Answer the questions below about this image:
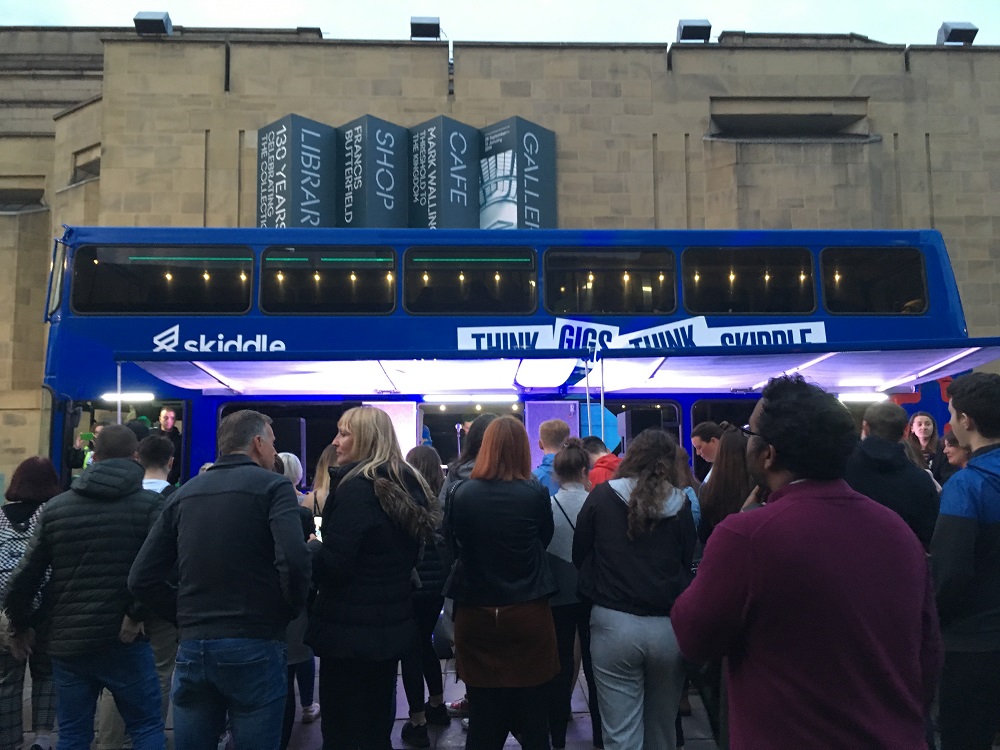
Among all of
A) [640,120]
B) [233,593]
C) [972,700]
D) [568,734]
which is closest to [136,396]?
[568,734]

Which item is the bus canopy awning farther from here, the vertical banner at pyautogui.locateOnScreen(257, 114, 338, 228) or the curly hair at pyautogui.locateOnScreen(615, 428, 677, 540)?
the vertical banner at pyautogui.locateOnScreen(257, 114, 338, 228)

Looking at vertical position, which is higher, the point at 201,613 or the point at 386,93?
the point at 386,93

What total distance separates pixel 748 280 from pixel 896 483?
19.0ft

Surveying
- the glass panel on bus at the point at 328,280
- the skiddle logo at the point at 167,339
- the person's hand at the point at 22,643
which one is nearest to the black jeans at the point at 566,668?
the person's hand at the point at 22,643

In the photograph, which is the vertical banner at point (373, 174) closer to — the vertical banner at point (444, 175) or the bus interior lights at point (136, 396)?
the vertical banner at point (444, 175)

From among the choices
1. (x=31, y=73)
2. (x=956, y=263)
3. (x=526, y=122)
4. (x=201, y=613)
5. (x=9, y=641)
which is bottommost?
(x=9, y=641)

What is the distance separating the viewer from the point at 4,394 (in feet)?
61.3

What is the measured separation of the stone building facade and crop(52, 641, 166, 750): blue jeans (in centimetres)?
1454

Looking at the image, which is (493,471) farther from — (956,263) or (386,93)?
(956,263)

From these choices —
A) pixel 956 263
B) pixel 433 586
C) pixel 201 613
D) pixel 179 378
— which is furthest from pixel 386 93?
pixel 201 613

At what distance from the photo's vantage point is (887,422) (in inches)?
152

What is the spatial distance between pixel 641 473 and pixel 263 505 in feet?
5.74

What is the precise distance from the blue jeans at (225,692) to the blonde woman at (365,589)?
9.5 inches

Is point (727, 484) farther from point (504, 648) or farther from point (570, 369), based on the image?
point (570, 369)
